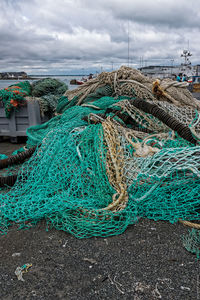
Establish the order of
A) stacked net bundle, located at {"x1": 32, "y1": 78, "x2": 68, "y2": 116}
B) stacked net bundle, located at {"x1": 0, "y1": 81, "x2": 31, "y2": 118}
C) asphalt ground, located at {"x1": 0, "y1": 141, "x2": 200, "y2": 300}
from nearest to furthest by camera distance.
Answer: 1. asphalt ground, located at {"x1": 0, "y1": 141, "x2": 200, "y2": 300}
2. stacked net bundle, located at {"x1": 0, "y1": 81, "x2": 31, "y2": 118}
3. stacked net bundle, located at {"x1": 32, "y1": 78, "x2": 68, "y2": 116}

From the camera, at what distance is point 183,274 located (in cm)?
172

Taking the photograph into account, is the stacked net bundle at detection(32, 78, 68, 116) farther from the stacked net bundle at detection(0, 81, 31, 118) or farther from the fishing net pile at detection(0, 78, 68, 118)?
the stacked net bundle at detection(0, 81, 31, 118)

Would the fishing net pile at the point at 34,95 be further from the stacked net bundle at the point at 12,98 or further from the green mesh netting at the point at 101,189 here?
the green mesh netting at the point at 101,189

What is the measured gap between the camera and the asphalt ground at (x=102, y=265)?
162cm

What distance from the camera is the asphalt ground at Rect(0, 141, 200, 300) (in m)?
1.62

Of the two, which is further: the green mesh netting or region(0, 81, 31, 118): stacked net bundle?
region(0, 81, 31, 118): stacked net bundle

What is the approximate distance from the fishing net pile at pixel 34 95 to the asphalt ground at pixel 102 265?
3.93 m

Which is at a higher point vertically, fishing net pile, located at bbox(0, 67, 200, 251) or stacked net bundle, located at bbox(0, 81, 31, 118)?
stacked net bundle, located at bbox(0, 81, 31, 118)

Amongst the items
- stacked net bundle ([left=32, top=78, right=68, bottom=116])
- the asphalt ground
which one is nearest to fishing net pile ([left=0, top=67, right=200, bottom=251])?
the asphalt ground

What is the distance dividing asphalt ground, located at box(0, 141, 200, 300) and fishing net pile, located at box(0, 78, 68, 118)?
3927mm

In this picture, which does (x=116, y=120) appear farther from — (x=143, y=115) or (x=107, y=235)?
(x=107, y=235)

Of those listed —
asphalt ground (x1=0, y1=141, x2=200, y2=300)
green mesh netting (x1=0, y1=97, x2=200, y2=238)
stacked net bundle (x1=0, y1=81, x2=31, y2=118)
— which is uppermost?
stacked net bundle (x1=0, y1=81, x2=31, y2=118)

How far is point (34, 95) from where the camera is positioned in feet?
20.2

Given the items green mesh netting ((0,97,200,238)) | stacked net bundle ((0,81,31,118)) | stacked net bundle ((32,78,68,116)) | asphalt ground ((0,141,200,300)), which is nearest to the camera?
asphalt ground ((0,141,200,300))
